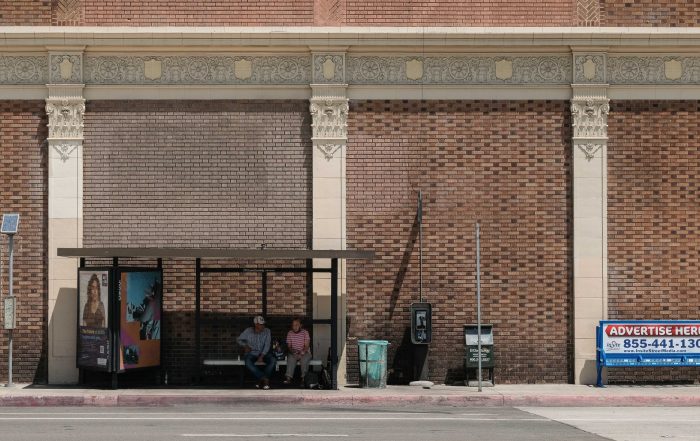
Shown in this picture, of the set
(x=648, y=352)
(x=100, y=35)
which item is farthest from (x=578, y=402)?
(x=100, y=35)

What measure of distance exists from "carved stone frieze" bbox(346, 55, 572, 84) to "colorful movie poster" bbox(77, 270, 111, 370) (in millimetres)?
5914

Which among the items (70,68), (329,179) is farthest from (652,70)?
(70,68)

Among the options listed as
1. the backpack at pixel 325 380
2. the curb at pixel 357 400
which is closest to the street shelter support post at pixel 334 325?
the backpack at pixel 325 380

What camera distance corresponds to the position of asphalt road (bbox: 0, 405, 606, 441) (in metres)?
14.3

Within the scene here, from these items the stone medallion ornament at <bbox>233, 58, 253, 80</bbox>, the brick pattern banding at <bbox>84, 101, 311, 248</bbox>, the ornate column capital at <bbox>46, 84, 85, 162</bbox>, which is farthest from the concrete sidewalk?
the stone medallion ornament at <bbox>233, 58, 253, 80</bbox>

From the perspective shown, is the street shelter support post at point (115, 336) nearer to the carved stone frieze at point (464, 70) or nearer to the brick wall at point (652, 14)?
A: the carved stone frieze at point (464, 70)

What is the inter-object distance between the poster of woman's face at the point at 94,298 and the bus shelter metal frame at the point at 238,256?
15.5 inches

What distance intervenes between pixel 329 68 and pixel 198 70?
2414 millimetres

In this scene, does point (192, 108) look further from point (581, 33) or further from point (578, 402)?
point (578, 402)

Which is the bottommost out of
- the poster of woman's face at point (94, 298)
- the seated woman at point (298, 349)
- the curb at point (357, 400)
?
the curb at point (357, 400)

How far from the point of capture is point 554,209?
2120cm

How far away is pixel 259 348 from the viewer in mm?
20141

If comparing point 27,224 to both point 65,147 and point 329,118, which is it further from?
point 329,118

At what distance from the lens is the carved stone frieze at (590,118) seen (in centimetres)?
2111
